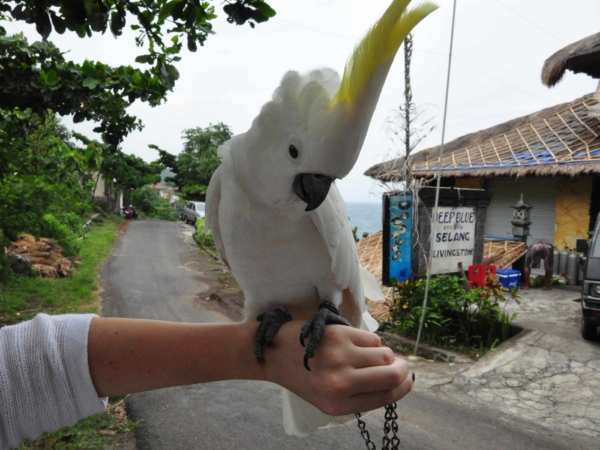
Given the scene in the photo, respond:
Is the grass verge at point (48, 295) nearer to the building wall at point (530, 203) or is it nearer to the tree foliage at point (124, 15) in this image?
the tree foliage at point (124, 15)

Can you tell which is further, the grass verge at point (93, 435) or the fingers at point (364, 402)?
the grass verge at point (93, 435)

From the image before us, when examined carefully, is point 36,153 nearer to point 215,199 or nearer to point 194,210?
point 215,199

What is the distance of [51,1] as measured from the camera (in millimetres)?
1461

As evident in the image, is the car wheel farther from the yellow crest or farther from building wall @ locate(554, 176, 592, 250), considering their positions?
the yellow crest

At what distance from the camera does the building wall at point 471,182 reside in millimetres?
7716

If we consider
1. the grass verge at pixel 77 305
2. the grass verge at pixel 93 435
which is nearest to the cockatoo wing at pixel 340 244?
the grass verge at pixel 93 435

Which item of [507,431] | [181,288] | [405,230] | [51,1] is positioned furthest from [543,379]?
[181,288]

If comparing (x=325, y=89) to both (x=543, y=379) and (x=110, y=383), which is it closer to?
(x=110, y=383)

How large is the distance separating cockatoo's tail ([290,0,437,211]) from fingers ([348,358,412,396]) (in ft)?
1.40

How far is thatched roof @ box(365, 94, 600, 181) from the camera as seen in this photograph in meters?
6.04

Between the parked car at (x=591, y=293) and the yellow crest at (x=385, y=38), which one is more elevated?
the yellow crest at (x=385, y=38)

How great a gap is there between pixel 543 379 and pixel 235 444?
2.58m

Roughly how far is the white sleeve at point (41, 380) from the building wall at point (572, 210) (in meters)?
7.39

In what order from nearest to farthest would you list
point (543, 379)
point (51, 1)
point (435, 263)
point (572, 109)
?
point (51, 1) → point (543, 379) → point (435, 263) → point (572, 109)
